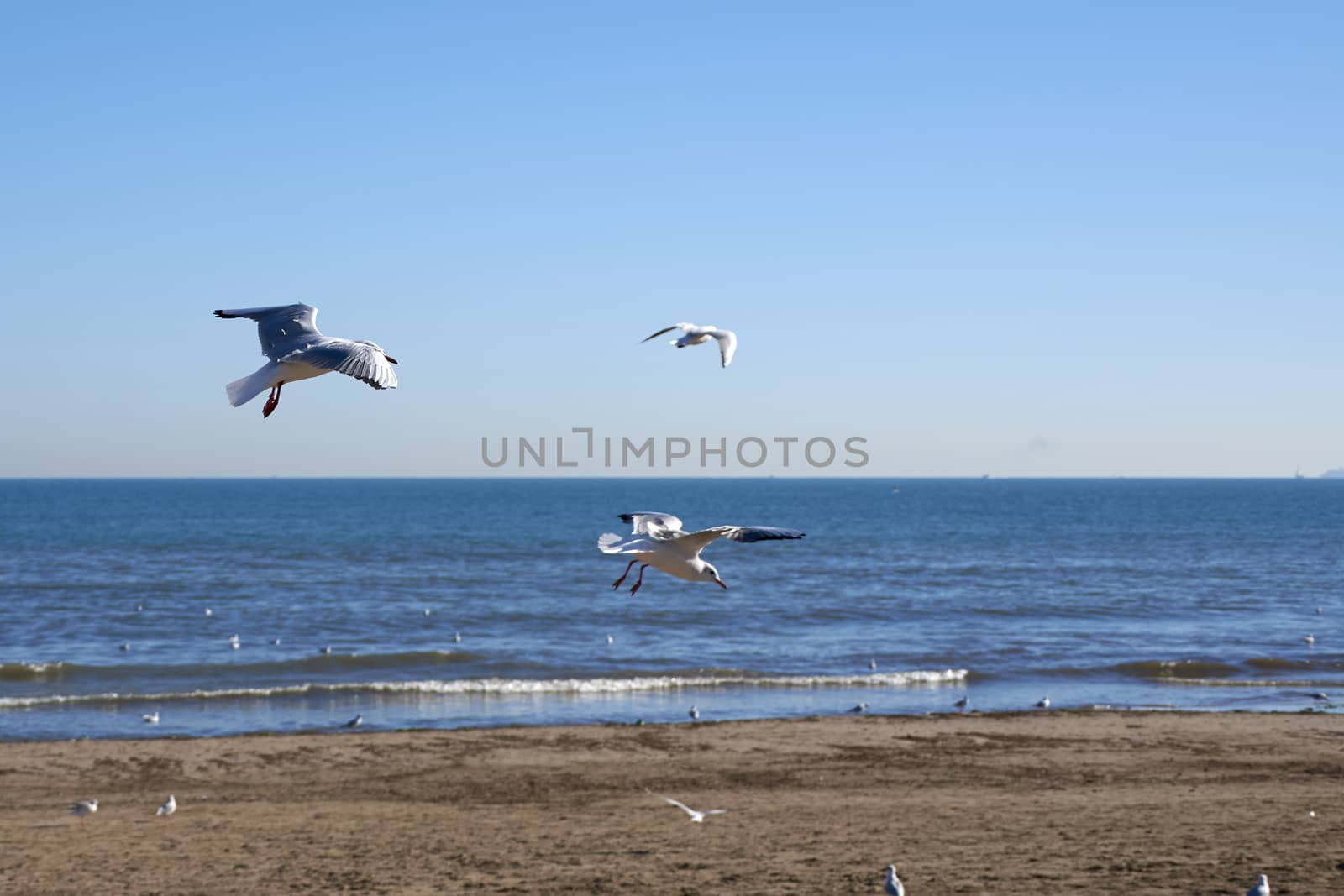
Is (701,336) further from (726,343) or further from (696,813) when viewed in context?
(696,813)

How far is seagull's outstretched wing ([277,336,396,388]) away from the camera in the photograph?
5.41m

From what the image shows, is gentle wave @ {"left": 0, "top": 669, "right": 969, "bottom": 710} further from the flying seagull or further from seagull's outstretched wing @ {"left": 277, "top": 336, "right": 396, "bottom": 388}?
seagull's outstretched wing @ {"left": 277, "top": 336, "right": 396, "bottom": 388}

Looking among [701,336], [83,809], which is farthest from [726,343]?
[83,809]

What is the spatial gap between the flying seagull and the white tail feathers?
6432mm

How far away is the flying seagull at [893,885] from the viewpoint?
32.6ft

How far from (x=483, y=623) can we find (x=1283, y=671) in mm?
18076

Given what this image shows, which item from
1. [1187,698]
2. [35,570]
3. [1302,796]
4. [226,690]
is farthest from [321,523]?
[1302,796]

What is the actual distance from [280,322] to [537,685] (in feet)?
56.5


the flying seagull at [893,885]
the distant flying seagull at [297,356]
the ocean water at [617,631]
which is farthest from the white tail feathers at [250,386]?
the ocean water at [617,631]

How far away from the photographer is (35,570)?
157 feet

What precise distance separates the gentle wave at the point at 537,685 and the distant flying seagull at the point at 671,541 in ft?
48.4

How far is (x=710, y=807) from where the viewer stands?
14.0m

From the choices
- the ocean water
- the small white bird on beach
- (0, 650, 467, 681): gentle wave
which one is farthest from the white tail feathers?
(0, 650, 467, 681): gentle wave

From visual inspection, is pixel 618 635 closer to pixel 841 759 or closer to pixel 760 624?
pixel 760 624
